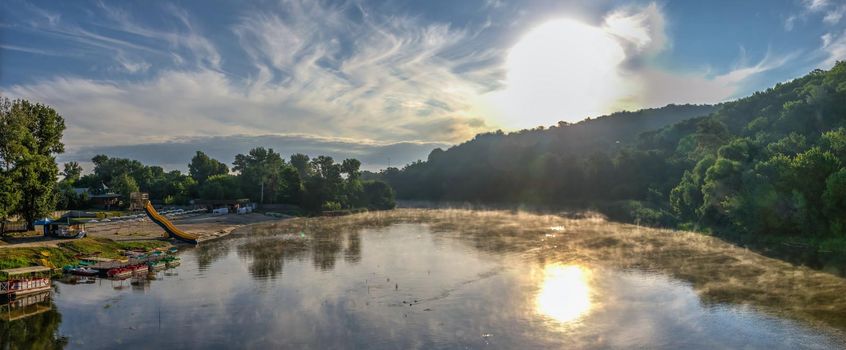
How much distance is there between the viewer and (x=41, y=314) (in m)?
36.7

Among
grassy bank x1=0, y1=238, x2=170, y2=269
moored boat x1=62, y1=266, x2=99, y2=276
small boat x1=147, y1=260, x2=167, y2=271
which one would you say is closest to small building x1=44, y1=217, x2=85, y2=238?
grassy bank x1=0, y1=238, x2=170, y2=269

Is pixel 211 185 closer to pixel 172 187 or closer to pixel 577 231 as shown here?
pixel 172 187

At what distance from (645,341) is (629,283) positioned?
1631cm

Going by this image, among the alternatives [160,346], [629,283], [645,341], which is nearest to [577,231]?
[629,283]

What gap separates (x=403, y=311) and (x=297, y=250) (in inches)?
1377

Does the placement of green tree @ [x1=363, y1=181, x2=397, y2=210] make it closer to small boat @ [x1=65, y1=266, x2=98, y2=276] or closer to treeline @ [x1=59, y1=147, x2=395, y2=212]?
treeline @ [x1=59, y1=147, x2=395, y2=212]

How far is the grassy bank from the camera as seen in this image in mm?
46781

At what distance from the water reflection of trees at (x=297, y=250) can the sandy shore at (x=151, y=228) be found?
522 inches

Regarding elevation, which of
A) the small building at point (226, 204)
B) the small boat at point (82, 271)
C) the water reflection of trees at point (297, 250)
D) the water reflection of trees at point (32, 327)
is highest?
the small building at point (226, 204)

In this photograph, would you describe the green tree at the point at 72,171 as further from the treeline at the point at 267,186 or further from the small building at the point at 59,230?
the small building at the point at 59,230

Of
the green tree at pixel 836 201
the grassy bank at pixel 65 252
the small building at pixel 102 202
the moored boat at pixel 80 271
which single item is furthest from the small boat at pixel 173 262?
the green tree at pixel 836 201

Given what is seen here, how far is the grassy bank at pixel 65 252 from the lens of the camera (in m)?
46.8

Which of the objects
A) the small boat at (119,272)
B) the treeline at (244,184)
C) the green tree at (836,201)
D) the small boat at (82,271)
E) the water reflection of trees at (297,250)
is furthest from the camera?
the treeline at (244,184)

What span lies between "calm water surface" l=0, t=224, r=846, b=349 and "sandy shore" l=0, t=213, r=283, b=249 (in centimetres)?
1704
